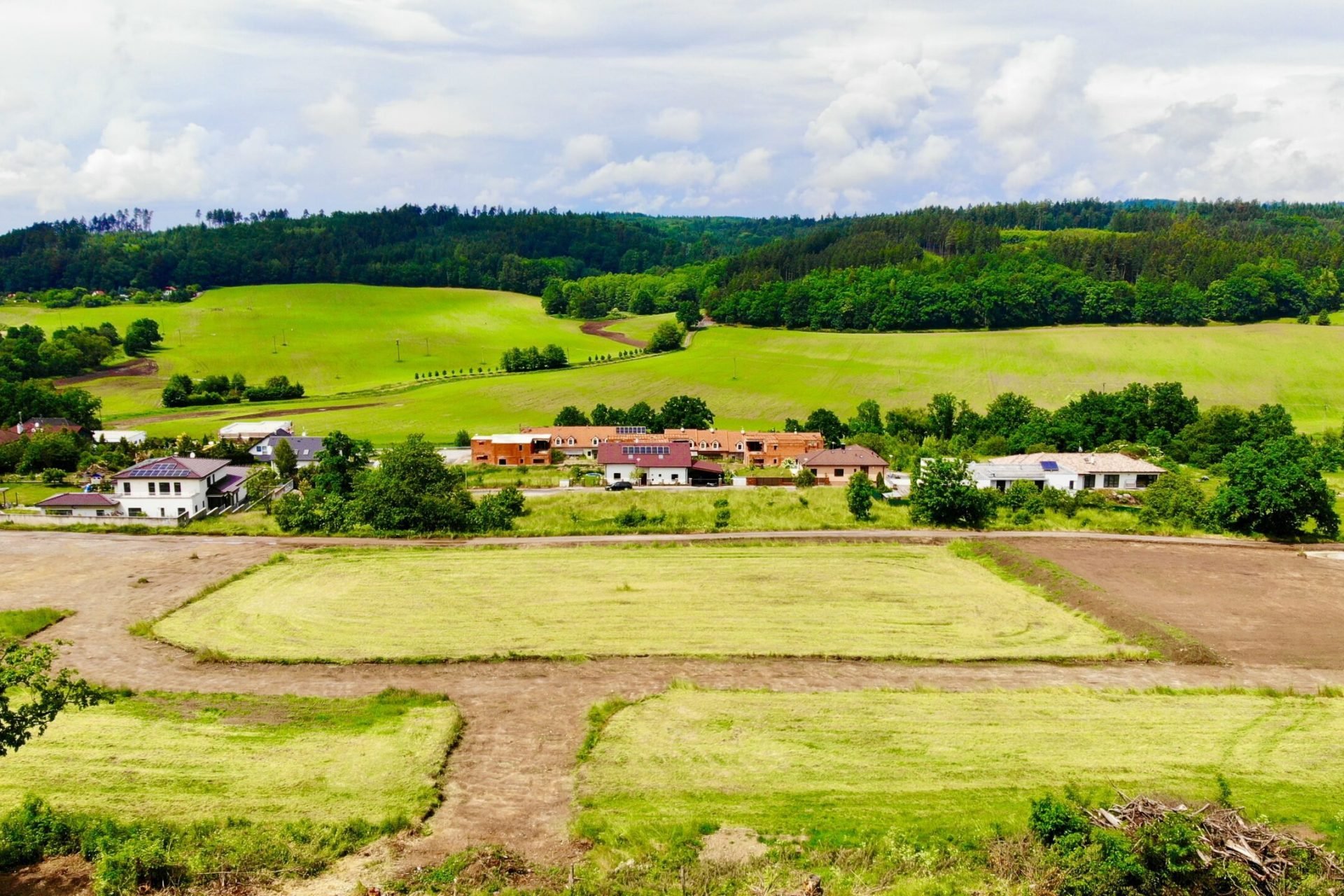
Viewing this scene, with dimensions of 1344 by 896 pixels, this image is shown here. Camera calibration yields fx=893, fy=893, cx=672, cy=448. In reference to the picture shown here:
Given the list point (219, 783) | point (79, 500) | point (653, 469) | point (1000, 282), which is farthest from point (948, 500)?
point (1000, 282)

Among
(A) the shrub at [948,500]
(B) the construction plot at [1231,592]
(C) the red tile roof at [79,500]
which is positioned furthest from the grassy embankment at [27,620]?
(B) the construction plot at [1231,592]

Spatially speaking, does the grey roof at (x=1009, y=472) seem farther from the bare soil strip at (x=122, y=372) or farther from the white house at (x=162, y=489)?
the bare soil strip at (x=122, y=372)

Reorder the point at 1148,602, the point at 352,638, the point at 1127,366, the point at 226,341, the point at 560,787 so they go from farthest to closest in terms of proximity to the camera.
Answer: the point at 226,341, the point at 1127,366, the point at 1148,602, the point at 352,638, the point at 560,787

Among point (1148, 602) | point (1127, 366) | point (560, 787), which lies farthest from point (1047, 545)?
point (1127, 366)

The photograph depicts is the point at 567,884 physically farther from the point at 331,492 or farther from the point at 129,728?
the point at 331,492

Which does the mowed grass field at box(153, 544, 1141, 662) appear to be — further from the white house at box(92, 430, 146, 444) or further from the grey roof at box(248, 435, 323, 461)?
the white house at box(92, 430, 146, 444)

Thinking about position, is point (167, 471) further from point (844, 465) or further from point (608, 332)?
point (608, 332)

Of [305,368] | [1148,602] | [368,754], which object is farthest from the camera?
[305,368]

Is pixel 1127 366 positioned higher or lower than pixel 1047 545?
higher
